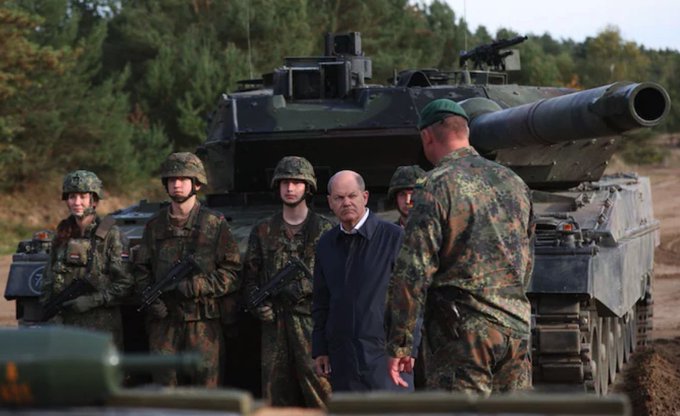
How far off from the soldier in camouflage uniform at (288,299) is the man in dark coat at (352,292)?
91cm

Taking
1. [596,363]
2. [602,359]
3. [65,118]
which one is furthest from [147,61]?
[596,363]

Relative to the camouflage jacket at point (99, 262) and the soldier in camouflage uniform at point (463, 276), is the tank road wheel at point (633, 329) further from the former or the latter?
the soldier in camouflage uniform at point (463, 276)

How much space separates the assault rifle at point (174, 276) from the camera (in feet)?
26.0

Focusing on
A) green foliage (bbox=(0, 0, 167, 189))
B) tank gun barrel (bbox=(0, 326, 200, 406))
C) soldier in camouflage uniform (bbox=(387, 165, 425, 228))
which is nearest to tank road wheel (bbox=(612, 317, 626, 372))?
soldier in camouflage uniform (bbox=(387, 165, 425, 228))

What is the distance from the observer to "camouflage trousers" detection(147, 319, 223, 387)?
799 centimetres

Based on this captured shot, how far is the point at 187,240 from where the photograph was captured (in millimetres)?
8031

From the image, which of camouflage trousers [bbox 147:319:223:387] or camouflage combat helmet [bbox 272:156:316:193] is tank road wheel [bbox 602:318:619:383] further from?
camouflage trousers [bbox 147:319:223:387]

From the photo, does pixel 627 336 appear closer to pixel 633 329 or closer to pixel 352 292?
pixel 633 329

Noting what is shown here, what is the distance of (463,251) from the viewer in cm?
568

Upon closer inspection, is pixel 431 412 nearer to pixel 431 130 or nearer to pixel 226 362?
pixel 431 130

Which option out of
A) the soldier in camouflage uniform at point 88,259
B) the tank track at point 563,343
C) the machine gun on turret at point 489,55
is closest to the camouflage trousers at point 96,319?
the soldier in camouflage uniform at point 88,259

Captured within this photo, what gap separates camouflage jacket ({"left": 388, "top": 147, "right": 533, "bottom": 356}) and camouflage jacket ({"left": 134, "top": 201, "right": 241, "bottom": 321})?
2493 millimetres

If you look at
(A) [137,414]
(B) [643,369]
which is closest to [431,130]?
(A) [137,414]

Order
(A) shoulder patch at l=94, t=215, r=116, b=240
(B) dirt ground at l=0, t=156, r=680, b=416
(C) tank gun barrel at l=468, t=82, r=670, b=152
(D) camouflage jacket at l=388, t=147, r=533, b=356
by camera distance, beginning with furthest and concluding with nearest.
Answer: (B) dirt ground at l=0, t=156, r=680, b=416
(A) shoulder patch at l=94, t=215, r=116, b=240
(C) tank gun barrel at l=468, t=82, r=670, b=152
(D) camouflage jacket at l=388, t=147, r=533, b=356
